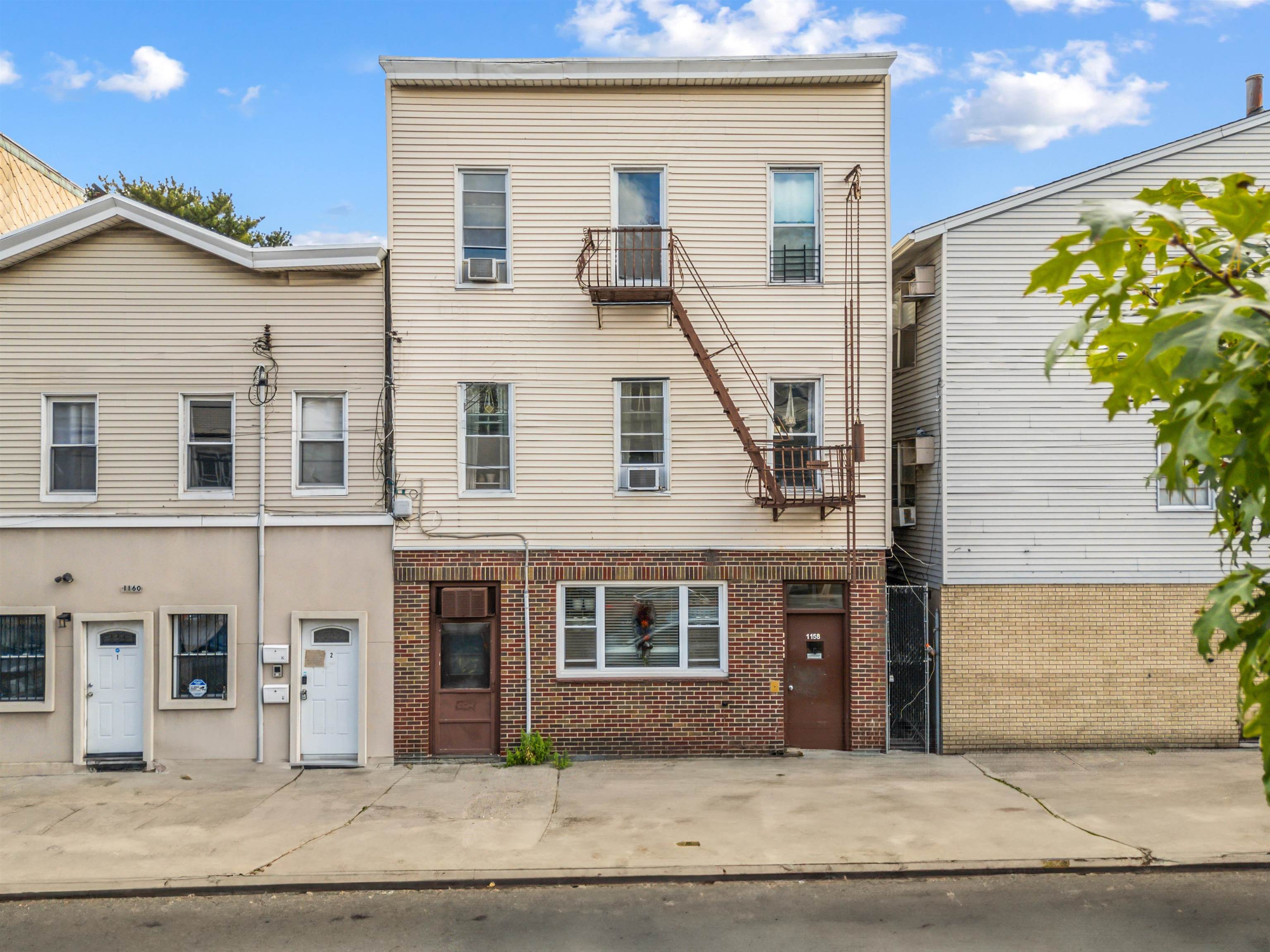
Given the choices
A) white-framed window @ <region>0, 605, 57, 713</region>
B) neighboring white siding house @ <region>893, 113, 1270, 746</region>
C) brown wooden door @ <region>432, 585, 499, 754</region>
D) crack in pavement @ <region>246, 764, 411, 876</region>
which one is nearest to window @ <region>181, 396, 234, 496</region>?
white-framed window @ <region>0, 605, 57, 713</region>

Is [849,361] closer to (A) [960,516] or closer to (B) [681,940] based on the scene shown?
(A) [960,516]

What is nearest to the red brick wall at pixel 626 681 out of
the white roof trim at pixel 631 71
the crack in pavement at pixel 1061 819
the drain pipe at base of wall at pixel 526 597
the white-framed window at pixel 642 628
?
the drain pipe at base of wall at pixel 526 597

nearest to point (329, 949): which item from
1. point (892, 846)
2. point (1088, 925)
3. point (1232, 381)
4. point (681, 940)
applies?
point (681, 940)

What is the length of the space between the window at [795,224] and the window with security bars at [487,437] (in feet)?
15.3

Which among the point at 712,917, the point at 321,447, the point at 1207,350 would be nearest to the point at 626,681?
the point at 712,917

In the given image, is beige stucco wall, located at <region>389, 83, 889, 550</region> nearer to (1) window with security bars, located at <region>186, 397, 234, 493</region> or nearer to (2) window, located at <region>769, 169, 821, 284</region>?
(2) window, located at <region>769, 169, 821, 284</region>

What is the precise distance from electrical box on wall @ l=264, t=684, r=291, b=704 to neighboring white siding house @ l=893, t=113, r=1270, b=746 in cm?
985

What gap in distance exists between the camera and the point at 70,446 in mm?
14258

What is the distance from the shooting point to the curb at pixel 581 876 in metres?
9.55

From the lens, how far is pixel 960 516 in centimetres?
1443

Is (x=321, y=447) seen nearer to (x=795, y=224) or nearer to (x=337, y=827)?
(x=337, y=827)

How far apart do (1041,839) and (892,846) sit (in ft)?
5.64

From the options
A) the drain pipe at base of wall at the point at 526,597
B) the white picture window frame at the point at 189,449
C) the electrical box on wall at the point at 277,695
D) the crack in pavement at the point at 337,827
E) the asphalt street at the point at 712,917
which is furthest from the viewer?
the white picture window frame at the point at 189,449

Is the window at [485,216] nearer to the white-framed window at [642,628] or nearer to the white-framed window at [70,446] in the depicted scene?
the white-framed window at [642,628]
